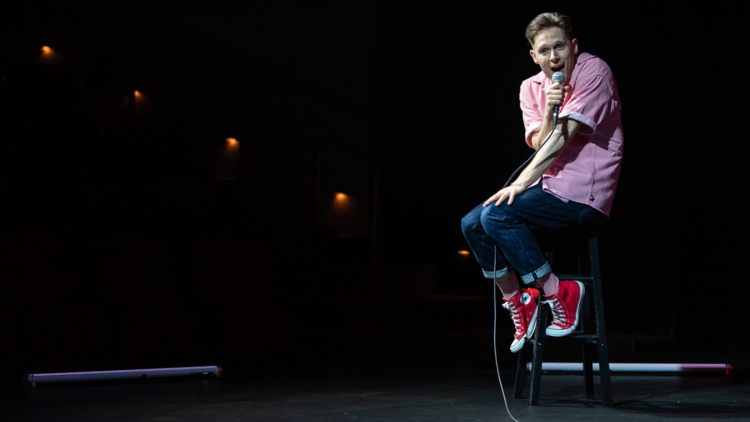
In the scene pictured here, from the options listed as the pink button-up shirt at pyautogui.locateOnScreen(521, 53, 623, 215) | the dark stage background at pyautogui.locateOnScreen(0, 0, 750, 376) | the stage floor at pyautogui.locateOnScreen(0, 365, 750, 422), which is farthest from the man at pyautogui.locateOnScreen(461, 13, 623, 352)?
the dark stage background at pyautogui.locateOnScreen(0, 0, 750, 376)

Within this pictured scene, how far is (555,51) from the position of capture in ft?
7.13

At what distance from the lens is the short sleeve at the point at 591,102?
2.12 meters

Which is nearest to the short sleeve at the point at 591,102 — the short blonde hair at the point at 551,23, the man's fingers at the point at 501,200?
the short blonde hair at the point at 551,23

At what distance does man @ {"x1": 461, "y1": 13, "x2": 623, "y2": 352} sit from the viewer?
214 cm

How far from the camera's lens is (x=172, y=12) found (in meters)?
5.41

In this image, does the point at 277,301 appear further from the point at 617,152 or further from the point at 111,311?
the point at 617,152

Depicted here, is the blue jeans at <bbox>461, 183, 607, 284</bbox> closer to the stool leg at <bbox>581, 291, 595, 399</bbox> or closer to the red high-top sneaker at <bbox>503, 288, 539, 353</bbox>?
the red high-top sneaker at <bbox>503, 288, 539, 353</bbox>

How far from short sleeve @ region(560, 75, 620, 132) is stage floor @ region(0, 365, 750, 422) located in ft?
2.46

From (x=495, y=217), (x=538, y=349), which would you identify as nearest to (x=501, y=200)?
(x=495, y=217)

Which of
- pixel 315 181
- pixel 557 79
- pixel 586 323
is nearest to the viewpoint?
pixel 557 79

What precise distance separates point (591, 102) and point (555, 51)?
0.54 feet

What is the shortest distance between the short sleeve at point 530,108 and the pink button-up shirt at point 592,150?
0.14 metres

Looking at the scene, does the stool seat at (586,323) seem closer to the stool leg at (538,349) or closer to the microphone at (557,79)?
the stool leg at (538,349)

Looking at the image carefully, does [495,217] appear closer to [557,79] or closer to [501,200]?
[501,200]
